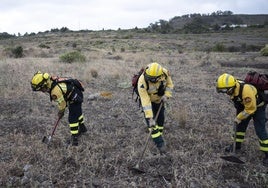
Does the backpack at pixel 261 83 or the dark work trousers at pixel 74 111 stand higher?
the backpack at pixel 261 83

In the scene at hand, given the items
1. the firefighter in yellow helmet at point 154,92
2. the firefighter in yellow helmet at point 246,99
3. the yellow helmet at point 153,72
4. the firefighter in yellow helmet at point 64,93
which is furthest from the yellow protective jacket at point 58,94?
the firefighter in yellow helmet at point 246,99

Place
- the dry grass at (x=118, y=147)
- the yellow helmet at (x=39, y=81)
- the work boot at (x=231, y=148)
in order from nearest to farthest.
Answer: the dry grass at (x=118, y=147)
the yellow helmet at (x=39, y=81)
the work boot at (x=231, y=148)

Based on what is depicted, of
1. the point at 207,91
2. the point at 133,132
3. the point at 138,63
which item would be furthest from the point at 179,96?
the point at 138,63

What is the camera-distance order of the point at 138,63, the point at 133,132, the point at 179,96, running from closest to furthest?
1. the point at 133,132
2. the point at 179,96
3. the point at 138,63

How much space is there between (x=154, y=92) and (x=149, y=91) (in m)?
0.12

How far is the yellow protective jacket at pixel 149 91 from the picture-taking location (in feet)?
17.0

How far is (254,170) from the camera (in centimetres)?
506

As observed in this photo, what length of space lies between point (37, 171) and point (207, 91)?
23.9ft

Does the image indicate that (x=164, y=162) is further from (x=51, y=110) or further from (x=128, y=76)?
(x=128, y=76)

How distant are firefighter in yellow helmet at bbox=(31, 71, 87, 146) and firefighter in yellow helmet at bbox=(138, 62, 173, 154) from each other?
1525mm

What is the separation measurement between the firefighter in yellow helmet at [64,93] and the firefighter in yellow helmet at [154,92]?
153 centimetres

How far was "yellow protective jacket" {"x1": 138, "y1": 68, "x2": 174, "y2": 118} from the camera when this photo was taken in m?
5.20

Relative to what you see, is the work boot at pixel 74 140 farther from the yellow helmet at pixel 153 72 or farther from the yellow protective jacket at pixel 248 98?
the yellow protective jacket at pixel 248 98

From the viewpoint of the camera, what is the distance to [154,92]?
5.63m
